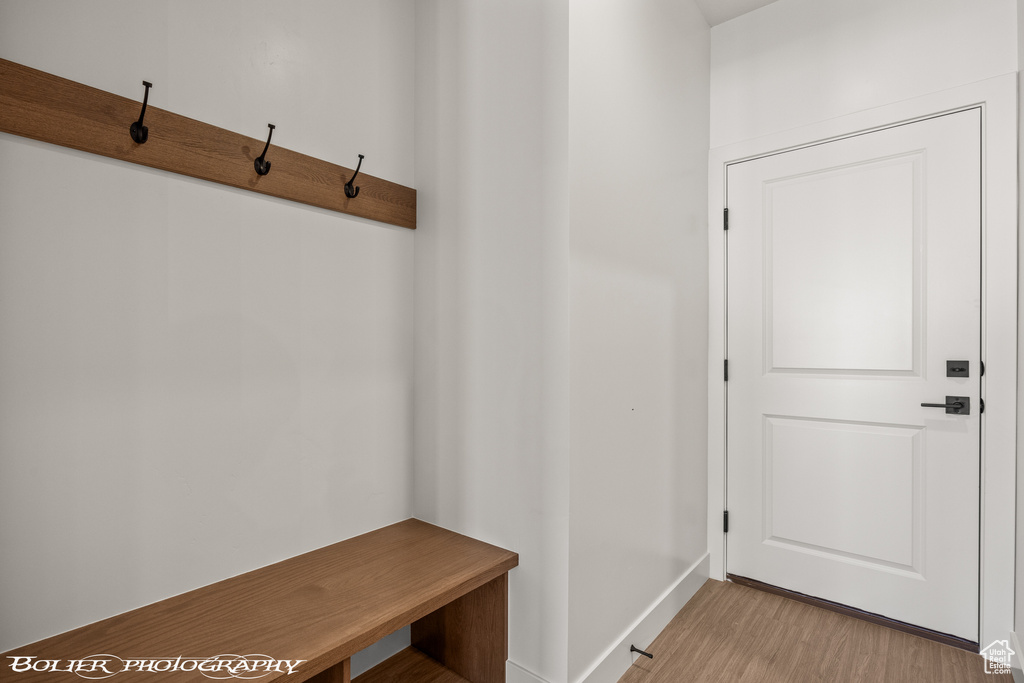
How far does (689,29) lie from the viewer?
86.0 inches

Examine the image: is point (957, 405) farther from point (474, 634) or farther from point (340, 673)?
point (340, 673)

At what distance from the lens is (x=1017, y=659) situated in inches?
64.4

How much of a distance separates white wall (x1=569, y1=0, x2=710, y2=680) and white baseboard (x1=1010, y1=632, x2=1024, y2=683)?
3.38ft

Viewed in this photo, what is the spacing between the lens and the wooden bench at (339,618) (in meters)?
1.04

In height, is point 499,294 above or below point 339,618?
above

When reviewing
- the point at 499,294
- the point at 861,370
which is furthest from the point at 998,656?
the point at 499,294

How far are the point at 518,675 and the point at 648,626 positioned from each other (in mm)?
565

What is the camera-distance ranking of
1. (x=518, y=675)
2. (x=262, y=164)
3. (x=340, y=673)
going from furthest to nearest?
(x=518, y=675) < (x=262, y=164) < (x=340, y=673)

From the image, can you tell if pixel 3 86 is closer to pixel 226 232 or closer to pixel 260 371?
pixel 226 232

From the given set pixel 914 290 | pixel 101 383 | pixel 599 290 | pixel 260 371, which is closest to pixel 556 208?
pixel 599 290

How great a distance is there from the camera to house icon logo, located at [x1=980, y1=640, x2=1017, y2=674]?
65.9 inches

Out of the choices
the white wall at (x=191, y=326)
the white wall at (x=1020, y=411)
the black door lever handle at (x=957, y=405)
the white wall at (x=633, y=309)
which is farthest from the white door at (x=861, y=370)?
the white wall at (x=191, y=326)

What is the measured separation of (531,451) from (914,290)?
164cm

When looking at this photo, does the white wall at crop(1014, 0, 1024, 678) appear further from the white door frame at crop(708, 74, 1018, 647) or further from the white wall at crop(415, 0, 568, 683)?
the white wall at crop(415, 0, 568, 683)
